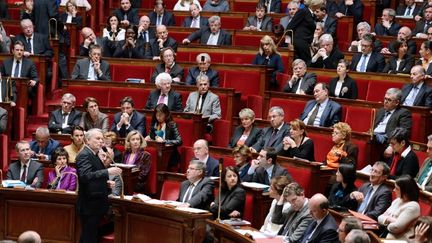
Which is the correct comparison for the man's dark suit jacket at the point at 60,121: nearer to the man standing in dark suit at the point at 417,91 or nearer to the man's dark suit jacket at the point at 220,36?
the man's dark suit jacket at the point at 220,36

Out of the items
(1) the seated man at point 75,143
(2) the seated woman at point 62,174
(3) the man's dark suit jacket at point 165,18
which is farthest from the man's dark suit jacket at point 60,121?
(3) the man's dark suit jacket at point 165,18

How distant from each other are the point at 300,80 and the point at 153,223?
76.4 inches

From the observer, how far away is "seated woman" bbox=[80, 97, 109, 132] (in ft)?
21.2

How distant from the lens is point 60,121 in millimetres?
6625

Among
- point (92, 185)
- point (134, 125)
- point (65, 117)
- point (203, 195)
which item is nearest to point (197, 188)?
point (203, 195)

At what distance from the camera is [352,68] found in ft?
23.2

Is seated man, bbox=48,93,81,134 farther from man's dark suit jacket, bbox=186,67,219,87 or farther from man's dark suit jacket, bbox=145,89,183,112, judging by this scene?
man's dark suit jacket, bbox=186,67,219,87

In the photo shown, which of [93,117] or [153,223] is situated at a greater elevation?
[93,117]

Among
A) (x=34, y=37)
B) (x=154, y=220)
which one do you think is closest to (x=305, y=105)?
(x=154, y=220)

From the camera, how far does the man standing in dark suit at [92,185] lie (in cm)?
512

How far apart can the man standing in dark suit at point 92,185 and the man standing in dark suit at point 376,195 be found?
1191 mm

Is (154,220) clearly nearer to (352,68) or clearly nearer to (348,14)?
(352,68)

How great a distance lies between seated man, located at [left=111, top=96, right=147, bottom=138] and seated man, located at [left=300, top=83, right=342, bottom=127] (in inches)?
39.3

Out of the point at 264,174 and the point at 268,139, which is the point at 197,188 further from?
the point at 268,139
